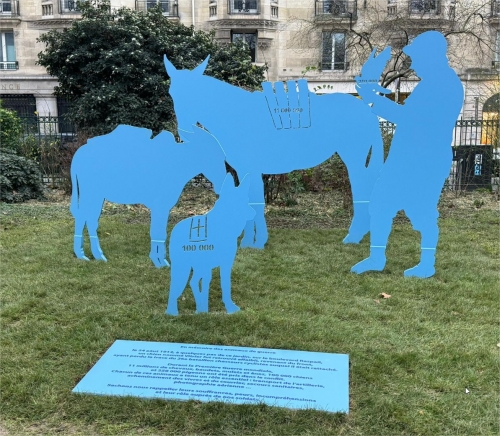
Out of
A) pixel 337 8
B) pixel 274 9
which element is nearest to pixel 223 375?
pixel 337 8

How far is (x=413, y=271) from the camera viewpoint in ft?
18.7

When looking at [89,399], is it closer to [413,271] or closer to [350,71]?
[413,271]

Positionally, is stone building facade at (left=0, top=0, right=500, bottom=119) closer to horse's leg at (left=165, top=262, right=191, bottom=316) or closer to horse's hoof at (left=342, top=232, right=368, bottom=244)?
horse's hoof at (left=342, top=232, right=368, bottom=244)

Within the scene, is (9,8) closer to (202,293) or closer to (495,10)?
(495,10)

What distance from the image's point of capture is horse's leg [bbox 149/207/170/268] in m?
5.73

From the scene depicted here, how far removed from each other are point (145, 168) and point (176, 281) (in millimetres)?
1904

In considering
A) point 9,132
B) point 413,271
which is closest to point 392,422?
point 413,271

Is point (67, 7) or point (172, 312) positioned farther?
point (67, 7)

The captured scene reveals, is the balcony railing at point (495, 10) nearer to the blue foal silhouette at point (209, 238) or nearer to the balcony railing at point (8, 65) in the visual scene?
the blue foal silhouette at point (209, 238)

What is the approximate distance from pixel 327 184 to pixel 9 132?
29.6 ft

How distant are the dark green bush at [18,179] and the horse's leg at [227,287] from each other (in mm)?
8210

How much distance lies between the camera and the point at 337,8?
21125 millimetres

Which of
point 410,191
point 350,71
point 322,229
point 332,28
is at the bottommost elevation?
point 322,229

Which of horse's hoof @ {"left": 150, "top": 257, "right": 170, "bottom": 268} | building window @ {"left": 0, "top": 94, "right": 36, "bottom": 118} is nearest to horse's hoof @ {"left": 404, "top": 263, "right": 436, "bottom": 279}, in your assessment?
horse's hoof @ {"left": 150, "top": 257, "right": 170, "bottom": 268}
